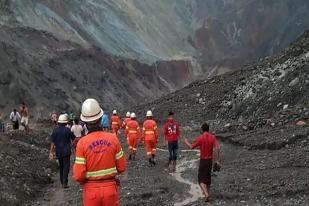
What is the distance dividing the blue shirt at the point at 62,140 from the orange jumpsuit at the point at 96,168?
28.0 feet

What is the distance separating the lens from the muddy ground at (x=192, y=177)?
552 inches

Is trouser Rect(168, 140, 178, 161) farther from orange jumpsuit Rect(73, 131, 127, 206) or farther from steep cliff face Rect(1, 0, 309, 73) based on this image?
steep cliff face Rect(1, 0, 309, 73)

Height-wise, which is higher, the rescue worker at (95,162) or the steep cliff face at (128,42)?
the steep cliff face at (128,42)

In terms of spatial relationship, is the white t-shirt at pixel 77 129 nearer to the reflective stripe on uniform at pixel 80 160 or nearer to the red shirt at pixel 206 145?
the red shirt at pixel 206 145

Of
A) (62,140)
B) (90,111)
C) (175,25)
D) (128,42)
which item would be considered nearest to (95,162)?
(90,111)

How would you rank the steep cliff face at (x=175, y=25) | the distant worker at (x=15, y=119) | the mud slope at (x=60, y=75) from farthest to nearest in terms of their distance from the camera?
the steep cliff face at (x=175, y=25) < the mud slope at (x=60, y=75) < the distant worker at (x=15, y=119)

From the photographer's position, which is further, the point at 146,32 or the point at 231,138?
the point at 146,32

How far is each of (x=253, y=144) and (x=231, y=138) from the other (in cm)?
323

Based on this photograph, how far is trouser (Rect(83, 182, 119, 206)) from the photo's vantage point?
7.59 m

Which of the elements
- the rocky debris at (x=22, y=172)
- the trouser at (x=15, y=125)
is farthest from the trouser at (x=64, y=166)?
the trouser at (x=15, y=125)

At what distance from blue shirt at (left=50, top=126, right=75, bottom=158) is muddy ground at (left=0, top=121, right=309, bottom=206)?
41.9 inches

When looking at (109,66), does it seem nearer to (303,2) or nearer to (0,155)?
(303,2)

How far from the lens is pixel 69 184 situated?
59.1ft

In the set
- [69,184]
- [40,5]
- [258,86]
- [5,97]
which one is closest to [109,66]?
[40,5]
